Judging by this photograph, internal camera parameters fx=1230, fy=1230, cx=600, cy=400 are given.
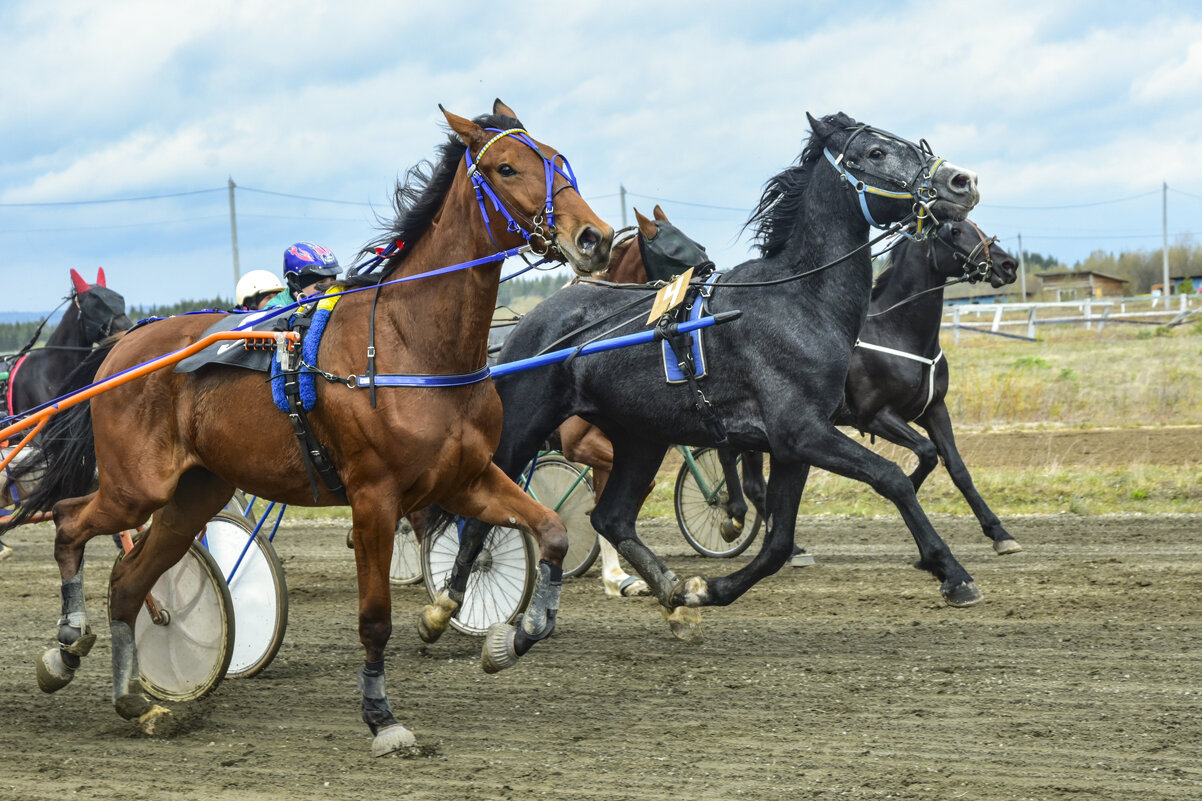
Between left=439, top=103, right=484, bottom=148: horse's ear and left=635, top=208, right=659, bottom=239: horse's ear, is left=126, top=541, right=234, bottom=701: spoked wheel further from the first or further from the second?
left=635, top=208, right=659, bottom=239: horse's ear

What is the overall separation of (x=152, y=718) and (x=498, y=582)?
6.60 ft

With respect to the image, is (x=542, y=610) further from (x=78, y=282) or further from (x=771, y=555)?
(x=78, y=282)

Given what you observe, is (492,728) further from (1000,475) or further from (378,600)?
(1000,475)

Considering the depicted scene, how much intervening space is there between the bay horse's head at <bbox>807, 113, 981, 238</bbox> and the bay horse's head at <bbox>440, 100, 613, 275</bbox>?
2141 millimetres

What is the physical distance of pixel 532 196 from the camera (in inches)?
173

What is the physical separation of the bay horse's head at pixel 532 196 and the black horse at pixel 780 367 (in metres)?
1.76

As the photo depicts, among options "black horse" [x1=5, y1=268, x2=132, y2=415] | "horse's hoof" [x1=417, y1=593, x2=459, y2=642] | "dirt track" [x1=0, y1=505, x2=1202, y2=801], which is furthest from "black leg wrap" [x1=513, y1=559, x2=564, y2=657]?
"black horse" [x1=5, y1=268, x2=132, y2=415]

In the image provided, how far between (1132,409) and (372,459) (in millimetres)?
13023

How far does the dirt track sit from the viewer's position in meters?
4.11

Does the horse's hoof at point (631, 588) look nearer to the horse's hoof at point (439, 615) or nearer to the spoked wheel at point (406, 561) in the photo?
the spoked wheel at point (406, 561)

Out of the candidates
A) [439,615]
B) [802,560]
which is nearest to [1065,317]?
[802,560]

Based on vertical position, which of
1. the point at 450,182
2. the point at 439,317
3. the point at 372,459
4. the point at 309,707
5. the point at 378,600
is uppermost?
the point at 450,182

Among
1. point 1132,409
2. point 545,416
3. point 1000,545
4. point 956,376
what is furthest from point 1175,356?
point 545,416

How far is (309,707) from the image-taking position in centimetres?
536
